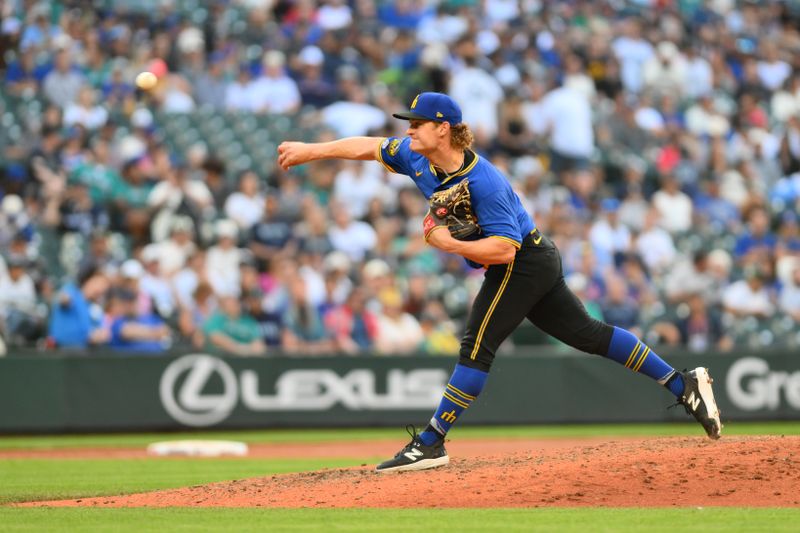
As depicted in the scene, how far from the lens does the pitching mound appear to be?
278 inches

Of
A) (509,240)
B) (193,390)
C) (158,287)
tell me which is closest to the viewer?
(509,240)

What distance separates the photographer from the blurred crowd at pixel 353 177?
14766 mm

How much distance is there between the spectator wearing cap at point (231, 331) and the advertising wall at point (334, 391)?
31 cm

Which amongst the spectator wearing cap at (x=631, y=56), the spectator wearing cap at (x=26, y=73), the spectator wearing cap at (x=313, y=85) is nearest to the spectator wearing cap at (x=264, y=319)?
the spectator wearing cap at (x=26, y=73)

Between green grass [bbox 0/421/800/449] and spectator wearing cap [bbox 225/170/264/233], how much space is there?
2.77 metres

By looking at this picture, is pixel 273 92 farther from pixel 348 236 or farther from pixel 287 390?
pixel 287 390

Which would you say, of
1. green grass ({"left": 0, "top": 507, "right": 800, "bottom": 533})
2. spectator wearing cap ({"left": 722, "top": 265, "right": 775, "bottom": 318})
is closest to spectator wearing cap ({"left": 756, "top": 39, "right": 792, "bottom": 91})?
spectator wearing cap ({"left": 722, "top": 265, "right": 775, "bottom": 318})

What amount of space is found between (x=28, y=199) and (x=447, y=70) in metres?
6.69

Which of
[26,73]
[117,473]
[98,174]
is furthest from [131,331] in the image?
[26,73]

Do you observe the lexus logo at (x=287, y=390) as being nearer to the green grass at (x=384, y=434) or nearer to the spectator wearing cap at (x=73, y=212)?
the green grass at (x=384, y=434)

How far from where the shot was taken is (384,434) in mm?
14141

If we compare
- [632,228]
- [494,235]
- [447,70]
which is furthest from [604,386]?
[494,235]

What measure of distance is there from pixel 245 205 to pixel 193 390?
112 inches

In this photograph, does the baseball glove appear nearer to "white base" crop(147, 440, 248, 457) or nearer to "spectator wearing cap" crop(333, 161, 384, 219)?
"white base" crop(147, 440, 248, 457)
